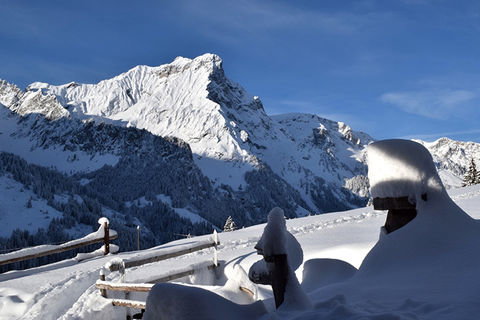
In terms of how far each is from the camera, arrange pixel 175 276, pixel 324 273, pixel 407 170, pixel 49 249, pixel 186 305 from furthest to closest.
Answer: pixel 49 249
pixel 175 276
pixel 324 273
pixel 407 170
pixel 186 305

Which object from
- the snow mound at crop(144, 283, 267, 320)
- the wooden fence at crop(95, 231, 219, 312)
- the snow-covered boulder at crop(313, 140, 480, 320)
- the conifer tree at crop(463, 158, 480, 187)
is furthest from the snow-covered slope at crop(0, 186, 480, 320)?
the conifer tree at crop(463, 158, 480, 187)

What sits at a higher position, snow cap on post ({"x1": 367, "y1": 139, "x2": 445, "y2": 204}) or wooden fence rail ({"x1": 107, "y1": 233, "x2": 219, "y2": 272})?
snow cap on post ({"x1": 367, "y1": 139, "x2": 445, "y2": 204})

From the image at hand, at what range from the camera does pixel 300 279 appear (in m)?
10.1

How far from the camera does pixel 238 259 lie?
1373 cm

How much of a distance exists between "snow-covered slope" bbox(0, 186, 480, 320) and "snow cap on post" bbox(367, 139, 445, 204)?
0.85 metres

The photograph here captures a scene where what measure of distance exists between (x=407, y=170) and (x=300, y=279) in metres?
5.34

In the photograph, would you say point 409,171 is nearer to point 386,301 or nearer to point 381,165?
point 381,165

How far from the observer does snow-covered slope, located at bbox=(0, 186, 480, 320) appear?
3736mm

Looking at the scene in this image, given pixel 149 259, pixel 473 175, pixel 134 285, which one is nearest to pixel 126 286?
pixel 134 285

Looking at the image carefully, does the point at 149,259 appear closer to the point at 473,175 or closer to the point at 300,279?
the point at 300,279

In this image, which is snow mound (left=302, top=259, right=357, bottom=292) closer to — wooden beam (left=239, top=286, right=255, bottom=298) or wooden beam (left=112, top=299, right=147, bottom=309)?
wooden beam (left=239, top=286, right=255, bottom=298)

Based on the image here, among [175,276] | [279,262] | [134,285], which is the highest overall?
[279,262]

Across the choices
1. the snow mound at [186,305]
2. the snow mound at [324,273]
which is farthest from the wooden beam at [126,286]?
the snow mound at [186,305]

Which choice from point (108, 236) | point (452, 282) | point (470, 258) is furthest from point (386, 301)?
point (108, 236)
